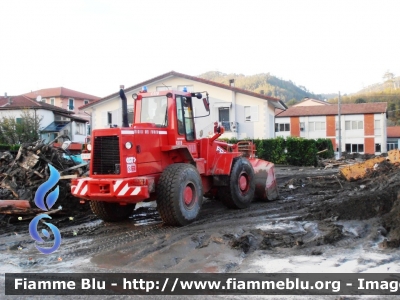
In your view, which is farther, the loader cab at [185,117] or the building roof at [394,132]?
the building roof at [394,132]

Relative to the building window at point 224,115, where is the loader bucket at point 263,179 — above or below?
below

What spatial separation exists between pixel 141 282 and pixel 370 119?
53.6 m

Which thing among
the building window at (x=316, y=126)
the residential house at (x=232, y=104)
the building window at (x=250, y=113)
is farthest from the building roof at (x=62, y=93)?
the building window at (x=250, y=113)

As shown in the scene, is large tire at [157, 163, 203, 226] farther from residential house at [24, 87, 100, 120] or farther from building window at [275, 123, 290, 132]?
residential house at [24, 87, 100, 120]

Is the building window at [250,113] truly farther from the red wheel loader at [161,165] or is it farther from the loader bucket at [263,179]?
the red wheel loader at [161,165]

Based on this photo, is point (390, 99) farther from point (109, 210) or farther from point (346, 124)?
point (109, 210)

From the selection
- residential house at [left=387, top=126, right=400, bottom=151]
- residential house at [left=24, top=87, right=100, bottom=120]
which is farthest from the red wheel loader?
residential house at [left=387, top=126, right=400, bottom=151]

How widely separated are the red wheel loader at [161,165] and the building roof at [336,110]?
4734 cm

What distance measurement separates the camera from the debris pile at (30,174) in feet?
32.5

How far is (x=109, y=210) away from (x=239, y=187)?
325cm

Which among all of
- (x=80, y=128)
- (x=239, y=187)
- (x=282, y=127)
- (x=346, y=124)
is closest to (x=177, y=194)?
(x=239, y=187)

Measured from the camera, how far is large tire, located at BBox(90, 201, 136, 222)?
9.52 m

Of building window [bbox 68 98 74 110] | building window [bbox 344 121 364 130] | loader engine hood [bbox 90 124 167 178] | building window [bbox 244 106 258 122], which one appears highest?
building window [bbox 68 98 74 110]

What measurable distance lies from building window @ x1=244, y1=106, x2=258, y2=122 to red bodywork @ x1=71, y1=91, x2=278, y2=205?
2557 centimetres
